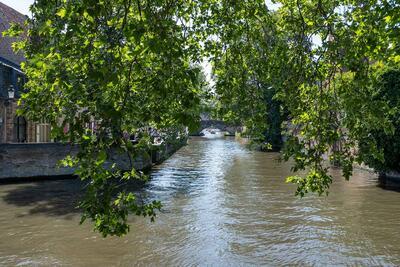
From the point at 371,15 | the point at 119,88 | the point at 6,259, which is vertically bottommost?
the point at 6,259

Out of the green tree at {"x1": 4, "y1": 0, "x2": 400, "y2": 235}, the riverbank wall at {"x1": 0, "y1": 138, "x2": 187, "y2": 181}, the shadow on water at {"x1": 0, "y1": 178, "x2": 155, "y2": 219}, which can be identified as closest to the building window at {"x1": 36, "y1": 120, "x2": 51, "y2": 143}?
the riverbank wall at {"x1": 0, "y1": 138, "x2": 187, "y2": 181}

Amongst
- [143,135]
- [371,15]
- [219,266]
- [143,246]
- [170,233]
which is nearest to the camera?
[143,135]

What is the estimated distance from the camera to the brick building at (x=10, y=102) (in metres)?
24.9

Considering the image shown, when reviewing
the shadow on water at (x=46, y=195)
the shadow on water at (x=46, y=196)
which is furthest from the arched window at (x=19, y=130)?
the shadow on water at (x=46, y=196)

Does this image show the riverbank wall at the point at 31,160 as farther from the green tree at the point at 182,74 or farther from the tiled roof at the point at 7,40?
the green tree at the point at 182,74

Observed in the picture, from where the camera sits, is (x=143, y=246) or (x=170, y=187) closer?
(x=143, y=246)

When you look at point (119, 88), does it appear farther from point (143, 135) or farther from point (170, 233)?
point (170, 233)

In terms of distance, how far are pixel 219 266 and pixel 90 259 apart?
2.82 m

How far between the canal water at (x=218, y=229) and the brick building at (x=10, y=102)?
261 inches

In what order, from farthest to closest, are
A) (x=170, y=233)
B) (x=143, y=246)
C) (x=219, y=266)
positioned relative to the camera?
1. (x=170, y=233)
2. (x=143, y=246)
3. (x=219, y=266)

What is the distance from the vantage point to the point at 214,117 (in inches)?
270

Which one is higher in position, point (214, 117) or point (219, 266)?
point (214, 117)

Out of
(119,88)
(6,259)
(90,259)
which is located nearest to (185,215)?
(90,259)

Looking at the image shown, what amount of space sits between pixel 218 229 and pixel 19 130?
19360mm
